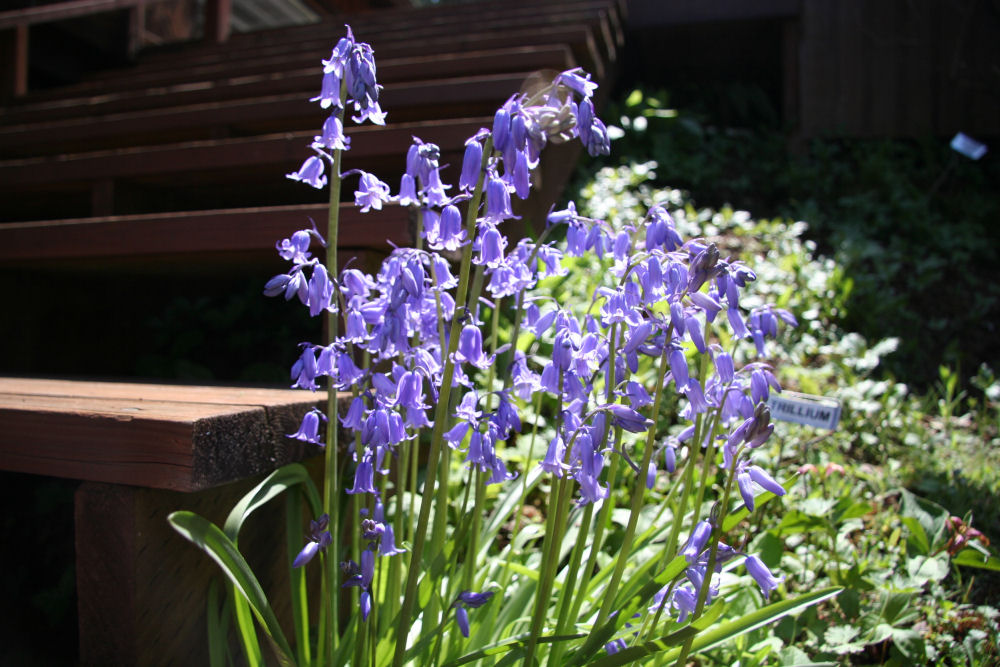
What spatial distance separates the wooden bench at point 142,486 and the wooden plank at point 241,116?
1.58 meters

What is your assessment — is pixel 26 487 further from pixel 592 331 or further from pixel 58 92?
pixel 58 92

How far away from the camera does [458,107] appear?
263 cm

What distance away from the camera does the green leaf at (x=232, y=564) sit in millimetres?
1048

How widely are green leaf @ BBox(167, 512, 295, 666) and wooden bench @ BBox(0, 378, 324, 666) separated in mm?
121

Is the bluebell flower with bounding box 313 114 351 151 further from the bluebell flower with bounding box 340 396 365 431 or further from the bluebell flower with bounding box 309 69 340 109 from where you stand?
the bluebell flower with bounding box 340 396 365 431

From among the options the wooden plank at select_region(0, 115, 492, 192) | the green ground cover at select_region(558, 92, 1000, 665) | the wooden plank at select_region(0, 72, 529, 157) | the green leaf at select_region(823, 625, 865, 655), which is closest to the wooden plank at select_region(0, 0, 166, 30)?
the wooden plank at select_region(0, 72, 529, 157)

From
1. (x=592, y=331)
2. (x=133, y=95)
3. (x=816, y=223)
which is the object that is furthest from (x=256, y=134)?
(x=816, y=223)

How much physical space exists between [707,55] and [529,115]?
622 cm

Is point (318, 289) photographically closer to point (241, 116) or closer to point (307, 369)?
point (307, 369)

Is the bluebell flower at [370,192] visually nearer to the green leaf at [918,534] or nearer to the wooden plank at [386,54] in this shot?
the green leaf at [918,534]

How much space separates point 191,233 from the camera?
2.06m

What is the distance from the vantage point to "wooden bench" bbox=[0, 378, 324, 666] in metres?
1.18

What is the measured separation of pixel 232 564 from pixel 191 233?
1256 millimetres

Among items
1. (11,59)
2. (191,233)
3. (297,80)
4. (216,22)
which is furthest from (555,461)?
(216,22)
